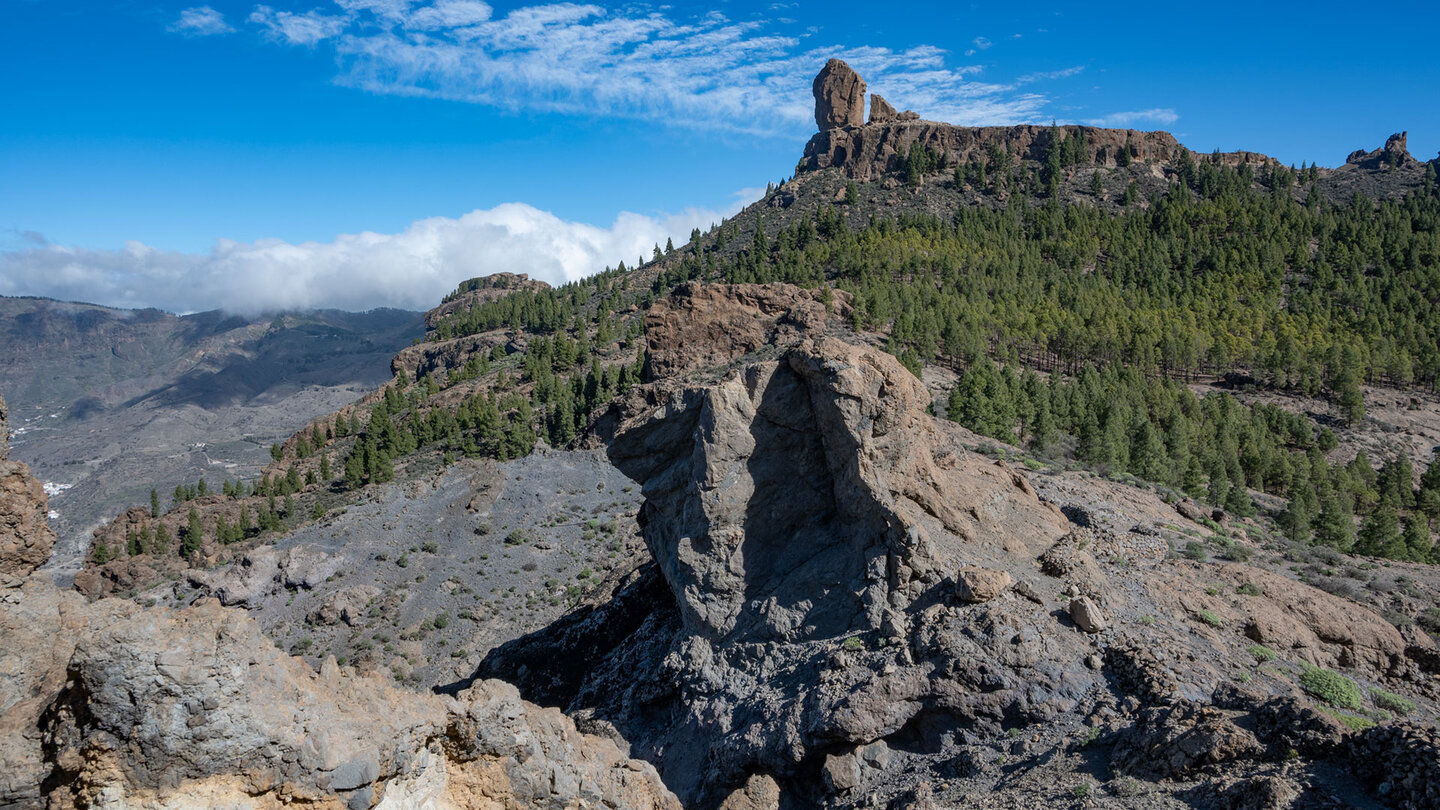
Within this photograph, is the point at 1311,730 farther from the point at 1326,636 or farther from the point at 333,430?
the point at 333,430

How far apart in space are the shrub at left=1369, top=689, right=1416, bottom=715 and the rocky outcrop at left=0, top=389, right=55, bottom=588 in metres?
24.0

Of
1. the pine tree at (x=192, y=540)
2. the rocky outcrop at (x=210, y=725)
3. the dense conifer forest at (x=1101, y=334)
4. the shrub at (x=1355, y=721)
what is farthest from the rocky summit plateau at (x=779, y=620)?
the pine tree at (x=192, y=540)

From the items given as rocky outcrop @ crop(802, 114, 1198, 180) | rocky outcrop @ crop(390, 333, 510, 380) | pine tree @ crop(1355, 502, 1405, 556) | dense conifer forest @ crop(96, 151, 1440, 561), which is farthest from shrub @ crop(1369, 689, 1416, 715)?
rocky outcrop @ crop(802, 114, 1198, 180)

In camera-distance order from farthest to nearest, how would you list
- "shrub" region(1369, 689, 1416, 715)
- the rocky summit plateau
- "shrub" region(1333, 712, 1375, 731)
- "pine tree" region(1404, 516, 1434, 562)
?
1. "pine tree" region(1404, 516, 1434, 562)
2. "shrub" region(1369, 689, 1416, 715)
3. "shrub" region(1333, 712, 1375, 731)
4. the rocky summit plateau

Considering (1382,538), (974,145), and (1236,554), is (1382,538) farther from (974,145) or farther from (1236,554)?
(974,145)

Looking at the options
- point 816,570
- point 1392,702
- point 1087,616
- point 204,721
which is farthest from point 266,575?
point 1392,702

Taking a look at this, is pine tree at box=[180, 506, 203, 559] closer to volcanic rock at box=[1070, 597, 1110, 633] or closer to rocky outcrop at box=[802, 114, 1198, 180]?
volcanic rock at box=[1070, 597, 1110, 633]

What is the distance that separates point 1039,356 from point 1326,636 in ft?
276

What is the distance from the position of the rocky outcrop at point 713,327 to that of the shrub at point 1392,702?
54325 millimetres

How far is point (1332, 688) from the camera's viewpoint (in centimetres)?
1534

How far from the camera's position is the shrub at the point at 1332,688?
1506cm

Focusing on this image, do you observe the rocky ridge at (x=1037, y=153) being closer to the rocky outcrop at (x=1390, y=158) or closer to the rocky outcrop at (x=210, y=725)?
the rocky outcrop at (x=1390, y=158)

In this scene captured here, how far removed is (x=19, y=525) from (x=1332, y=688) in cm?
2344

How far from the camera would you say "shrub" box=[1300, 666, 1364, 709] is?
49.4 ft
